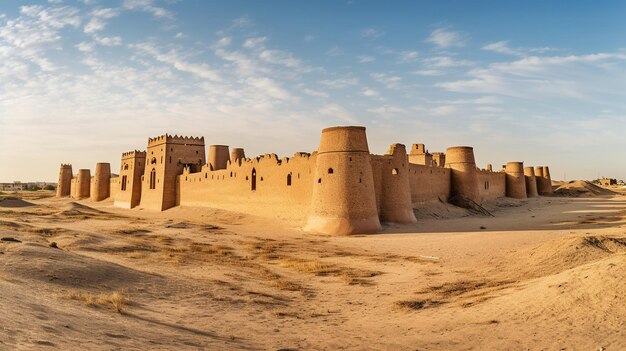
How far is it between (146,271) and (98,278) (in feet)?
5.48

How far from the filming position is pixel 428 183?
28281 mm

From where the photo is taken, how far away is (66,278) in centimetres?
842

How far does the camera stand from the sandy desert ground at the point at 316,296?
584cm

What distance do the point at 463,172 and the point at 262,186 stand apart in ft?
52.5

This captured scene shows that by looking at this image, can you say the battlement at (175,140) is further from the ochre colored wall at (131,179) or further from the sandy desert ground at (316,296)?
the sandy desert ground at (316,296)

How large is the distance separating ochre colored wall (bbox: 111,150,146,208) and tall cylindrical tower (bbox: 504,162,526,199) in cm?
3666

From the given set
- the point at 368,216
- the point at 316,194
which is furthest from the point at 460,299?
the point at 316,194

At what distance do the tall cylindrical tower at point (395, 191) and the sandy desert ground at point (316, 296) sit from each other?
20.5 ft

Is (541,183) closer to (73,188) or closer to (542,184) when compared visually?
(542,184)

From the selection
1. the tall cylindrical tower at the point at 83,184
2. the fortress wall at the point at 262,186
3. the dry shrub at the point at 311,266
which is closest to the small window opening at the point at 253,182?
the fortress wall at the point at 262,186

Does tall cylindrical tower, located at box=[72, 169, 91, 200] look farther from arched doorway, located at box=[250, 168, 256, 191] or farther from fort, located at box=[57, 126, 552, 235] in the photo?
arched doorway, located at box=[250, 168, 256, 191]

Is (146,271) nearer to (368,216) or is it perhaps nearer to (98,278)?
(98,278)

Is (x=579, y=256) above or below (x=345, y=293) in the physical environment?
above

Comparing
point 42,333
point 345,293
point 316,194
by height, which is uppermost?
point 316,194
